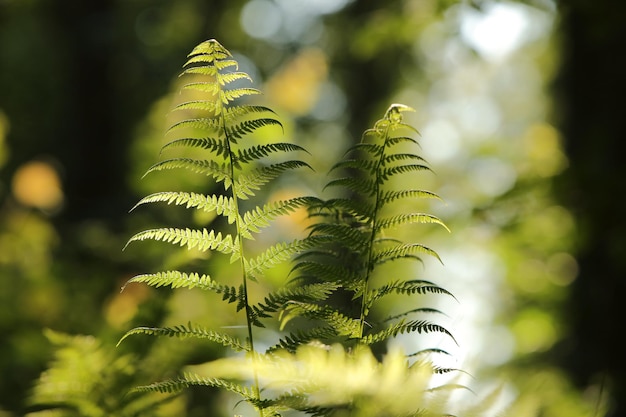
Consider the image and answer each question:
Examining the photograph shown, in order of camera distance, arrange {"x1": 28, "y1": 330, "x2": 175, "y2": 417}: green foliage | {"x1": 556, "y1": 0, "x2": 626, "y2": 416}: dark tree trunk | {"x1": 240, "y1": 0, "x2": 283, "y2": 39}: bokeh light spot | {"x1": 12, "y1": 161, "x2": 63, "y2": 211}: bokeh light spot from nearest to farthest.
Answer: {"x1": 28, "y1": 330, "x2": 175, "y2": 417}: green foliage < {"x1": 556, "y1": 0, "x2": 626, "y2": 416}: dark tree trunk < {"x1": 12, "y1": 161, "x2": 63, "y2": 211}: bokeh light spot < {"x1": 240, "y1": 0, "x2": 283, "y2": 39}: bokeh light spot

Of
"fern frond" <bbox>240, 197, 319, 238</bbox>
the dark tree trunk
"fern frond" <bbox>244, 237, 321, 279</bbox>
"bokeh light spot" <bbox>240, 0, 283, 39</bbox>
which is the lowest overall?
"fern frond" <bbox>244, 237, 321, 279</bbox>

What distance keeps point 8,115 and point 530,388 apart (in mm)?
8873

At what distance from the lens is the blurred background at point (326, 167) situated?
5.14 feet

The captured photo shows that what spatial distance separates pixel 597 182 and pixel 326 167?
4.54m

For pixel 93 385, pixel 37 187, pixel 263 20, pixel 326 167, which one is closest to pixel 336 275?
pixel 93 385

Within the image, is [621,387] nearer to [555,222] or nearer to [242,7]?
[555,222]

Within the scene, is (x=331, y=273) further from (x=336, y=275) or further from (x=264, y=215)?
(x=264, y=215)

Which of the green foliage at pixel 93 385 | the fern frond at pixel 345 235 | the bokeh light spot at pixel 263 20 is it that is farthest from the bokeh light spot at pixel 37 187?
the bokeh light spot at pixel 263 20

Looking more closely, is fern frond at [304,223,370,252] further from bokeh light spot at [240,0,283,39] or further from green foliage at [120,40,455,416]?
bokeh light spot at [240,0,283,39]

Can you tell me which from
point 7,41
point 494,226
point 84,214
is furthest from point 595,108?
point 7,41

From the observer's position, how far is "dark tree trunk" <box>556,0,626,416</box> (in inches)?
59.6

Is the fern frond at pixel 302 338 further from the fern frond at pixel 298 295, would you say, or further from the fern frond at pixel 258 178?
the fern frond at pixel 258 178

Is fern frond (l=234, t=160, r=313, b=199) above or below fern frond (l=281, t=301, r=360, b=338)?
above

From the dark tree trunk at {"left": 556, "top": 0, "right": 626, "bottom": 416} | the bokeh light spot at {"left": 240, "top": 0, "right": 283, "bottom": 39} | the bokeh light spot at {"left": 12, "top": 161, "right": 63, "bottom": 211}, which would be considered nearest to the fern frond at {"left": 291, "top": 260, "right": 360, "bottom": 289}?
the dark tree trunk at {"left": 556, "top": 0, "right": 626, "bottom": 416}
